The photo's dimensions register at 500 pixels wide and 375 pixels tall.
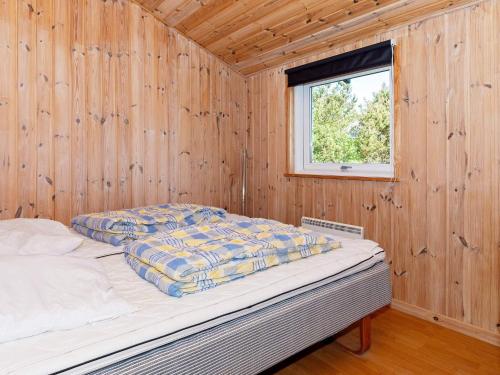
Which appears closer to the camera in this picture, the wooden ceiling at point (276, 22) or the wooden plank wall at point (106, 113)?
the wooden ceiling at point (276, 22)

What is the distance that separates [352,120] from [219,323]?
212cm

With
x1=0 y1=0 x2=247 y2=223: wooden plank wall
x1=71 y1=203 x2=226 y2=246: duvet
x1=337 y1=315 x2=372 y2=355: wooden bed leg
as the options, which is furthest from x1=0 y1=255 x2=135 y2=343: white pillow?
x1=0 y1=0 x2=247 y2=223: wooden plank wall

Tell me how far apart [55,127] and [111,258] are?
142 cm

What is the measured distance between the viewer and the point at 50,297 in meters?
1.02

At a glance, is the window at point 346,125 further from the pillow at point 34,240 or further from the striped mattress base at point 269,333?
the pillow at point 34,240

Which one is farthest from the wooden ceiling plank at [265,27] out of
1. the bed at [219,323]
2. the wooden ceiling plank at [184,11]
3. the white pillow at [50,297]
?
the white pillow at [50,297]

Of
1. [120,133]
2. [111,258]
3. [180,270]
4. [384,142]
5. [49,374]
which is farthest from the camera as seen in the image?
[120,133]

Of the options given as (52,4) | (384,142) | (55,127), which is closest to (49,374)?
(55,127)

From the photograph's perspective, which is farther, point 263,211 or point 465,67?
point 263,211

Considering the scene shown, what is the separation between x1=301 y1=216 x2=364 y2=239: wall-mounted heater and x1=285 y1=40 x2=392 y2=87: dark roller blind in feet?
3.62

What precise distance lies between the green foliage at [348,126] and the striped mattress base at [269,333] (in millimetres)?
1125

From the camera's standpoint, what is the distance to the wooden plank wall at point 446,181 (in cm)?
194

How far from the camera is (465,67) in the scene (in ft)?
6.60

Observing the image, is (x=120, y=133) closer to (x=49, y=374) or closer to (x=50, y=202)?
(x=50, y=202)
